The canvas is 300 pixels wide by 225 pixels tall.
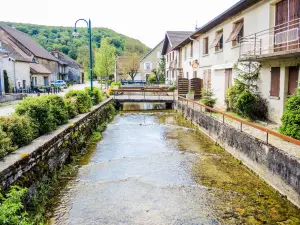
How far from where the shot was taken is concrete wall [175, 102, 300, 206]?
675 centimetres

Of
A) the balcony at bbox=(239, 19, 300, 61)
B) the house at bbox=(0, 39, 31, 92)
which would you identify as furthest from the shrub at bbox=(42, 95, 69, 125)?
the house at bbox=(0, 39, 31, 92)

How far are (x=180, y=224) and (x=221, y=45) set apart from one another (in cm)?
1532

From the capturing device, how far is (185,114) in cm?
2045

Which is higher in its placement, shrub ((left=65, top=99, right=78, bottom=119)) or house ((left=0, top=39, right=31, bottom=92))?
house ((left=0, top=39, right=31, bottom=92))

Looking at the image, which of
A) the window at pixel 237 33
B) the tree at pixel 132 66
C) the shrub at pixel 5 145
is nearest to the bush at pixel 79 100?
the shrub at pixel 5 145

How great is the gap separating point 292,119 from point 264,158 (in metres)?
1.61

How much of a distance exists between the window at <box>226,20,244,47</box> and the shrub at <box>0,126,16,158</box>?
12.0m

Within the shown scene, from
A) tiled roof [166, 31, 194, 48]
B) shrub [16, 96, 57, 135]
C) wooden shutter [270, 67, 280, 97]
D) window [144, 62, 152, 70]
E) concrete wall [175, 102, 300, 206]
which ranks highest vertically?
tiled roof [166, 31, 194, 48]

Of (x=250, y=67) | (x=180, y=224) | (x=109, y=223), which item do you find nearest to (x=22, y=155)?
(x=109, y=223)

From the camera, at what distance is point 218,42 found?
18.6 m

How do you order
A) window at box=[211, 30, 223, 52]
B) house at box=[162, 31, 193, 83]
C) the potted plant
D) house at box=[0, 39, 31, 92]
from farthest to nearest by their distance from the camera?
house at box=[162, 31, 193, 83] < house at box=[0, 39, 31, 92] < the potted plant < window at box=[211, 30, 223, 52]

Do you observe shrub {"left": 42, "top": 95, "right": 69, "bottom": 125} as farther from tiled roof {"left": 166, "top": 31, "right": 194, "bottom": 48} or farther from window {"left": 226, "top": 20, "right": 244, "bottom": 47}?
tiled roof {"left": 166, "top": 31, "right": 194, "bottom": 48}

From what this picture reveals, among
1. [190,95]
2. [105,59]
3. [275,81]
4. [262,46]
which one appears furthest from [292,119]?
[105,59]

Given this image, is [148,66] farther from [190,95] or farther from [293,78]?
[293,78]
